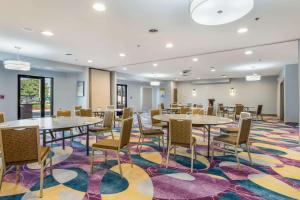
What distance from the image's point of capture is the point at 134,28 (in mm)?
4039

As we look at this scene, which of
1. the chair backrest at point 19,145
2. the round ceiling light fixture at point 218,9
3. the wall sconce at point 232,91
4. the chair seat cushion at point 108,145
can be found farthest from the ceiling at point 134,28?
the wall sconce at point 232,91

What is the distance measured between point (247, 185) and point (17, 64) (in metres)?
6.25

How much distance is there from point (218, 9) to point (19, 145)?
2.93 metres

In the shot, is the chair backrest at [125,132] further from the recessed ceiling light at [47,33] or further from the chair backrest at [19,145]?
the recessed ceiling light at [47,33]

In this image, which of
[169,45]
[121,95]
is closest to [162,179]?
[169,45]

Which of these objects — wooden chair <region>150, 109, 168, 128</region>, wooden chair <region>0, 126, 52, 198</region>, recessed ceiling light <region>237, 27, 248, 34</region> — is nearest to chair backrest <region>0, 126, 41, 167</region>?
wooden chair <region>0, 126, 52, 198</region>

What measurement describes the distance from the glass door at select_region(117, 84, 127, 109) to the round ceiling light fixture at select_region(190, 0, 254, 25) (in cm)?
1231

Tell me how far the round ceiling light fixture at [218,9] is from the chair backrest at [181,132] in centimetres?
161

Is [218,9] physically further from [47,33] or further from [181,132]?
[47,33]

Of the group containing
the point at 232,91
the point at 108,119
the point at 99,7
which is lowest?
the point at 108,119

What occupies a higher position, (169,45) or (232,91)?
(169,45)

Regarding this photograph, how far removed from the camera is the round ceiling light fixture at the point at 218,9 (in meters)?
1.87

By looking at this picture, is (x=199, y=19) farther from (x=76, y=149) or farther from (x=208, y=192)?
(x=76, y=149)

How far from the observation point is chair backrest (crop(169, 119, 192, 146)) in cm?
306
